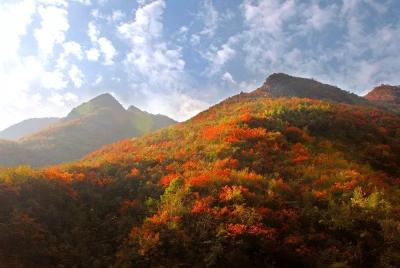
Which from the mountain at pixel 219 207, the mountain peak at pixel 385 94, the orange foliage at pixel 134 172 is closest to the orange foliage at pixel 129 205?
the mountain at pixel 219 207

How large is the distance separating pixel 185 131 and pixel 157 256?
18570mm

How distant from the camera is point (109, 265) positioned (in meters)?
13.8

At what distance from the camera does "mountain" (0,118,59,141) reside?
121m

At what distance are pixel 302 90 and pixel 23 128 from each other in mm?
97849

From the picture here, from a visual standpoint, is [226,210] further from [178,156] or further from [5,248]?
[178,156]

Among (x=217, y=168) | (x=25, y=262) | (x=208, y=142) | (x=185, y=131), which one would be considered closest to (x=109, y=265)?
(x=25, y=262)

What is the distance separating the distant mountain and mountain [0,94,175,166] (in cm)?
3091

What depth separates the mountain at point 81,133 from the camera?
184ft

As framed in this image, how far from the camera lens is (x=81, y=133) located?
77.6 meters

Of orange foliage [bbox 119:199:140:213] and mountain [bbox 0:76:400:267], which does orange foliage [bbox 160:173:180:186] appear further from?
orange foliage [bbox 119:199:140:213]

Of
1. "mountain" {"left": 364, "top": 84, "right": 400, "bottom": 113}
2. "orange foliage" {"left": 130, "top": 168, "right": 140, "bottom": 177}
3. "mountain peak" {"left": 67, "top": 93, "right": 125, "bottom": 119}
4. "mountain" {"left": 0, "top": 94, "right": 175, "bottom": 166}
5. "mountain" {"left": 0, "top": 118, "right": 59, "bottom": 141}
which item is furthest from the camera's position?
"mountain" {"left": 0, "top": 118, "right": 59, "bottom": 141}

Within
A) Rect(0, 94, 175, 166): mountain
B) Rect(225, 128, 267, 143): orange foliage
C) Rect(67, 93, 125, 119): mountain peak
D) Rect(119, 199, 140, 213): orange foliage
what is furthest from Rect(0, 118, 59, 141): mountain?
Rect(119, 199, 140, 213): orange foliage

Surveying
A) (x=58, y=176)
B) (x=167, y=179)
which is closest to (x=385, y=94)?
(x=167, y=179)

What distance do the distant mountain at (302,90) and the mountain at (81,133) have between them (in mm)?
30907
